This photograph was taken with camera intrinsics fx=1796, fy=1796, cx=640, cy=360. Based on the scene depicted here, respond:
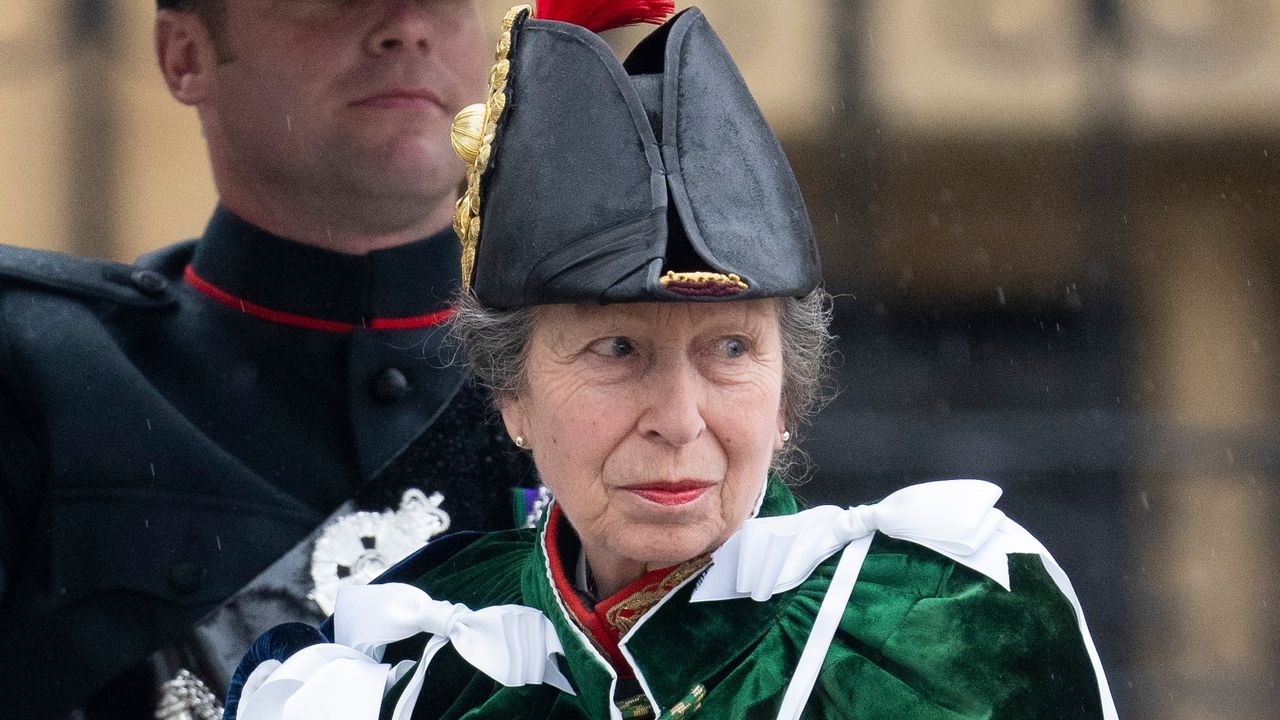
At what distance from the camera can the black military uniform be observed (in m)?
2.59

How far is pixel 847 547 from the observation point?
1.95m

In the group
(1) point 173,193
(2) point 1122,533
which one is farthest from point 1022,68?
(1) point 173,193

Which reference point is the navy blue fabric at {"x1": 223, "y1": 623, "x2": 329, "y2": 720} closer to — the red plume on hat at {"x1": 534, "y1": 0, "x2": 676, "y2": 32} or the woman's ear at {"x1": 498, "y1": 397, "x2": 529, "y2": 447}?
the woman's ear at {"x1": 498, "y1": 397, "x2": 529, "y2": 447}

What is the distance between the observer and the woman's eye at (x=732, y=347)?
194cm

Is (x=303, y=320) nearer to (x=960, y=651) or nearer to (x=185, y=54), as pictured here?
(x=185, y=54)

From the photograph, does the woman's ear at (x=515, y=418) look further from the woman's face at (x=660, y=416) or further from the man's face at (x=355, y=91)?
the man's face at (x=355, y=91)

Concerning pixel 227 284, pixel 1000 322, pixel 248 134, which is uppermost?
pixel 248 134

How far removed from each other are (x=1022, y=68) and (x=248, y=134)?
79.9 inches

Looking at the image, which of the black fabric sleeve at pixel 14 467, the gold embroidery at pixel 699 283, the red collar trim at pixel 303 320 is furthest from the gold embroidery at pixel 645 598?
the black fabric sleeve at pixel 14 467

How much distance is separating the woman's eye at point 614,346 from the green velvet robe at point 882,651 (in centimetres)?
27

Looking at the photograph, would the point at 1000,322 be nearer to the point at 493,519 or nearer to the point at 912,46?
the point at 912,46

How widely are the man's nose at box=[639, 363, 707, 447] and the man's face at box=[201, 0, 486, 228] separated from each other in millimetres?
983

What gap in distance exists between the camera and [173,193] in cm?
365

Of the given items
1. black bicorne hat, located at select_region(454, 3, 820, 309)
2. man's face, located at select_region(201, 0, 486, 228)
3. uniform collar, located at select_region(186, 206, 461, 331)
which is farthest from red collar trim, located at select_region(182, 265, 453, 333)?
black bicorne hat, located at select_region(454, 3, 820, 309)
